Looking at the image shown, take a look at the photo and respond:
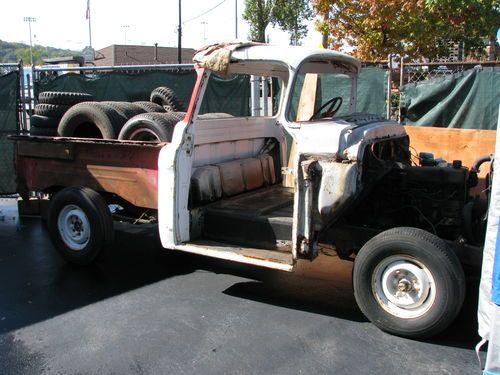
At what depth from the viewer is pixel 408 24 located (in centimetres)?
1487

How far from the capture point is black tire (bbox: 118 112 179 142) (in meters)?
5.21

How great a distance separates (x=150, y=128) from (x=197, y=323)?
2124 millimetres

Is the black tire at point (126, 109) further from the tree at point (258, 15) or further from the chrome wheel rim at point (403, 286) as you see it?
the tree at point (258, 15)

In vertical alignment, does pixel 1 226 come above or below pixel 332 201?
below

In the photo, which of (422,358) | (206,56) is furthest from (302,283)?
(206,56)

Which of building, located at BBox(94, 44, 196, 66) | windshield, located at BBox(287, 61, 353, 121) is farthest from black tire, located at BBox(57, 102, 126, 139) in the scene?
building, located at BBox(94, 44, 196, 66)

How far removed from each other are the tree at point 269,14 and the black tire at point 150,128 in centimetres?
2303

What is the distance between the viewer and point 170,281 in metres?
5.18

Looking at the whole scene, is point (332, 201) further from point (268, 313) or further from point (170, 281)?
point (170, 281)

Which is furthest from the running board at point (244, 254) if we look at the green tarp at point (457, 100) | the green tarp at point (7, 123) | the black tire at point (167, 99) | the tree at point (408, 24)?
the tree at point (408, 24)

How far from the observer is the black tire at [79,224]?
532 cm

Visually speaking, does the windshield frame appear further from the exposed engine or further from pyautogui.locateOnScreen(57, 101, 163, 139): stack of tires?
pyautogui.locateOnScreen(57, 101, 163, 139): stack of tires

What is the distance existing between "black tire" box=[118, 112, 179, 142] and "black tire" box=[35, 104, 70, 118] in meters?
1.31

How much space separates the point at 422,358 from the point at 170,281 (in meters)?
2.56
